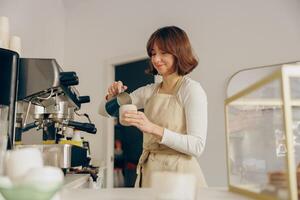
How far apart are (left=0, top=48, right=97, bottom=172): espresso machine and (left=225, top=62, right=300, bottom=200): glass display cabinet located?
57cm

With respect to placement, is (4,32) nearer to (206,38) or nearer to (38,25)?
(38,25)

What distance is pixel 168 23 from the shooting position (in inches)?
102

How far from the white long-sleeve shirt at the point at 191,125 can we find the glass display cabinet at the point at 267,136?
0.20 meters

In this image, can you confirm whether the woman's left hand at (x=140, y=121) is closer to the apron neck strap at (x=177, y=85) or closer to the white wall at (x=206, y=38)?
the apron neck strap at (x=177, y=85)

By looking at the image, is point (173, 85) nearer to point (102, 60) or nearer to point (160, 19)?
point (160, 19)

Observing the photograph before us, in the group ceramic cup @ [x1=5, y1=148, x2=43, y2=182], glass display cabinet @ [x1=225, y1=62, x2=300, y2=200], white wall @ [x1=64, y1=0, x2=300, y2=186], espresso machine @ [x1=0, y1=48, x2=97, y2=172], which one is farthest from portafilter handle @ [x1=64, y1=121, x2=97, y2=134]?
white wall @ [x1=64, y1=0, x2=300, y2=186]

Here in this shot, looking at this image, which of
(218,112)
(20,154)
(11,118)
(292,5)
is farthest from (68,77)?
(292,5)

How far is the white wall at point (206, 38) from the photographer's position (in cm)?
209

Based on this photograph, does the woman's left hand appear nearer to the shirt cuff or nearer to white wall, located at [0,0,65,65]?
the shirt cuff

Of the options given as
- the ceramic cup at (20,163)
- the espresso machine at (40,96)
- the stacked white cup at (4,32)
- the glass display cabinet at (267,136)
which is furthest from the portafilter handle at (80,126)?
the ceramic cup at (20,163)

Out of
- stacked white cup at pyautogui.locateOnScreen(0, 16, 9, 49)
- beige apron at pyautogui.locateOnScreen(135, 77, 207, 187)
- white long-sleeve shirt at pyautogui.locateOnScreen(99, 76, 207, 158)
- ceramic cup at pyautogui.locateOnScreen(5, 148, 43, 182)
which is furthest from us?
stacked white cup at pyautogui.locateOnScreen(0, 16, 9, 49)

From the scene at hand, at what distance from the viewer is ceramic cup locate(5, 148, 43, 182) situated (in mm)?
479

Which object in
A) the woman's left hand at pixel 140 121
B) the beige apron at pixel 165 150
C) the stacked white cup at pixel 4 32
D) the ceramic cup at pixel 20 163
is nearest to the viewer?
the ceramic cup at pixel 20 163

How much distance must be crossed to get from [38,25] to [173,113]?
169cm
